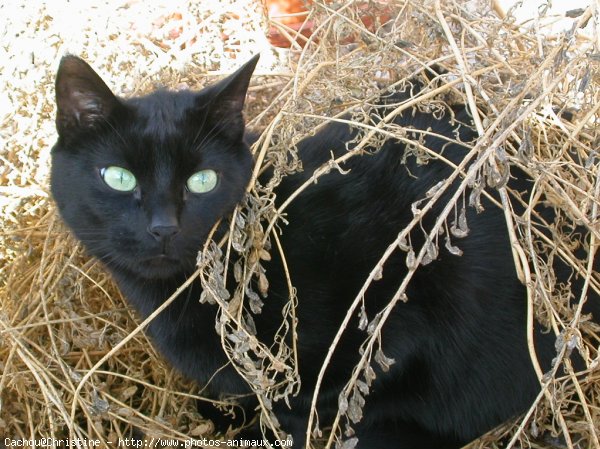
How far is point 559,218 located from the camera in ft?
4.37

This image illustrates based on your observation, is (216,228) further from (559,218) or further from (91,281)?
(559,218)

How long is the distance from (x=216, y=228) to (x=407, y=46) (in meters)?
0.59

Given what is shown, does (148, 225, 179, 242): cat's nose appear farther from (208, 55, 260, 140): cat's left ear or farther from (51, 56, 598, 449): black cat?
(208, 55, 260, 140): cat's left ear

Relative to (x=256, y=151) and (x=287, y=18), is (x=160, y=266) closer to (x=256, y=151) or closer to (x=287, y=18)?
(x=256, y=151)

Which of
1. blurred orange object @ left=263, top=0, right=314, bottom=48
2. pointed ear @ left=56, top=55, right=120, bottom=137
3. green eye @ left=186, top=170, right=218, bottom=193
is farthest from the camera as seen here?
blurred orange object @ left=263, top=0, right=314, bottom=48

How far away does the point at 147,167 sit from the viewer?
123cm

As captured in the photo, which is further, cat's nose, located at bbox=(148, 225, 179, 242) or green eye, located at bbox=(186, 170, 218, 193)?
green eye, located at bbox=(186, 170, 218, 193)

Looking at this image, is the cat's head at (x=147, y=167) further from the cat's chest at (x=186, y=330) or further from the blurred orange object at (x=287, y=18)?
the blurred orange object at (x=287, y=18)

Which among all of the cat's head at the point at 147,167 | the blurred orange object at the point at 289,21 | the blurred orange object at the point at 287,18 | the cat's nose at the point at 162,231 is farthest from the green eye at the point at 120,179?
the blurred orange object at the point at 287,18

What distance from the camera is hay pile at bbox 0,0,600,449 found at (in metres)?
1.27

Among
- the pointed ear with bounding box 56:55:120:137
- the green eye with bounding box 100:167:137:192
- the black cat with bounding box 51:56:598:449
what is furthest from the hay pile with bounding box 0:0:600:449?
the pointed ear with bounding box 56:55:120:137

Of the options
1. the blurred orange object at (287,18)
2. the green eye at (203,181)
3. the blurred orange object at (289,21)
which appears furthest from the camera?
the blurred orange object at (287,18)

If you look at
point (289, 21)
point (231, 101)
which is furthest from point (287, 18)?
point (231, 101)

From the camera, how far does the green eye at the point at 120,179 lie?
48.9 inches
